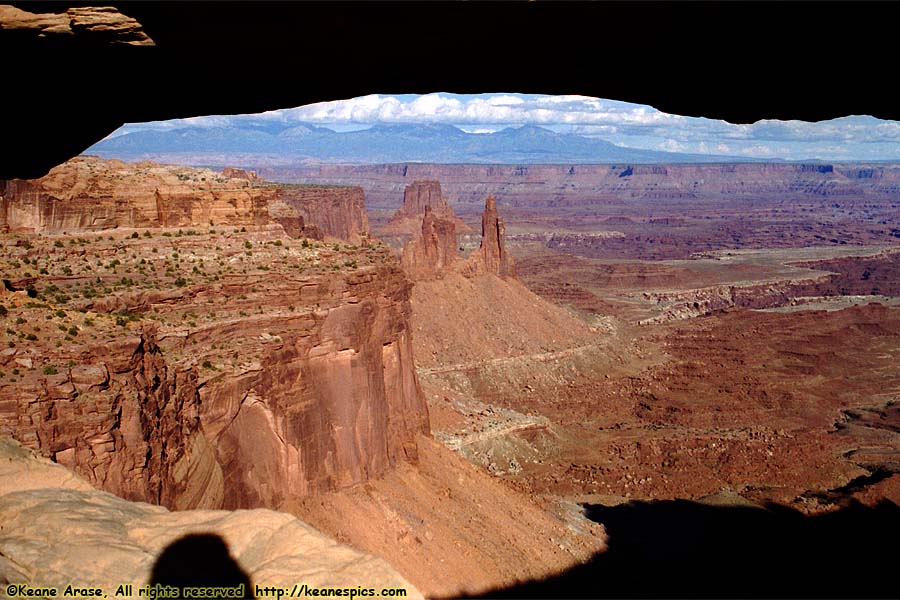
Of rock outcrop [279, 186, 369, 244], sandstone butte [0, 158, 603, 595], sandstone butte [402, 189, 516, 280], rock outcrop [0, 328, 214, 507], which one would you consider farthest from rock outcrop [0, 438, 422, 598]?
rock outcrop [279, 186, 369, 244]

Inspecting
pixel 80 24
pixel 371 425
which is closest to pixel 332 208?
pixel 371 425

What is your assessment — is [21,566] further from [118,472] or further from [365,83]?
[118,472]

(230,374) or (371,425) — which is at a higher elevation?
(230,374)

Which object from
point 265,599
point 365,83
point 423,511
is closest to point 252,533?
point 265,599

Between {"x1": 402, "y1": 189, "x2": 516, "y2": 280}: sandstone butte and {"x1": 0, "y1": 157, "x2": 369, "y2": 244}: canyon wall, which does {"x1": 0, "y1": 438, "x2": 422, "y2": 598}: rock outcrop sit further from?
{"x1": 402, "y1": 189, "x2": 516, "y2": 280}: sandstone butte

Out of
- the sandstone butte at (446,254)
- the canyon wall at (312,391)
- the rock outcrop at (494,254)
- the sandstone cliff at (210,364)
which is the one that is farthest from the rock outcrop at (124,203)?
the rock outcrop at (494,254)

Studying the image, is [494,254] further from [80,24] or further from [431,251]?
[80,24]

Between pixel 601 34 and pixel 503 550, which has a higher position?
pixel 601 34
